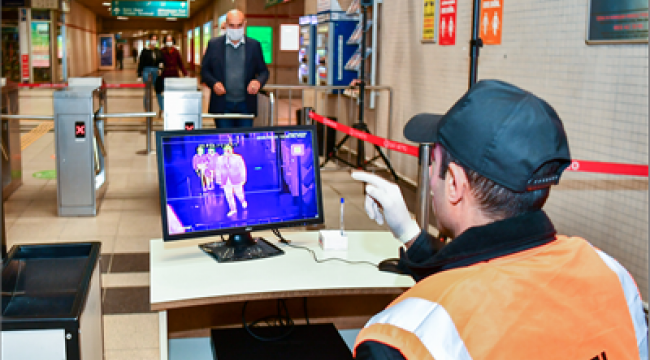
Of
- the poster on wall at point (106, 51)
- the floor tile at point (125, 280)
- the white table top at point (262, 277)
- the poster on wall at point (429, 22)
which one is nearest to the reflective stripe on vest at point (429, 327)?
the white table top at point (262, 277)

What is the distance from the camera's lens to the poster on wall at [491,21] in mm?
4953

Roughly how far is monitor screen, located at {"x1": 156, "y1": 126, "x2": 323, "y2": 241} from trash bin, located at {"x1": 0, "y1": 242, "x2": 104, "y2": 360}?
38 centimetres

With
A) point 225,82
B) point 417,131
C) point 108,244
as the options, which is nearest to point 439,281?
point 417,131

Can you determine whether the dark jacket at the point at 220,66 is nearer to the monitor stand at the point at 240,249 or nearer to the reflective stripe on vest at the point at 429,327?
the monitor stand at the point at 240,249

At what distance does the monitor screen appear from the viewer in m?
2.25

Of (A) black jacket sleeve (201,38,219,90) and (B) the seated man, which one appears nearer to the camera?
(B) the seated man

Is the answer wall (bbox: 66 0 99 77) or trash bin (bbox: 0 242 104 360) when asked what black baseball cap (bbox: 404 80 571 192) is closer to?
trash bin (bbox: 0 242 104 360)

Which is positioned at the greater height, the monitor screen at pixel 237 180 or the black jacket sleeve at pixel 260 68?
the black jacket sleeve at pixel 260 68

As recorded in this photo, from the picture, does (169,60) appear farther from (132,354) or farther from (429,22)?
(132,354)

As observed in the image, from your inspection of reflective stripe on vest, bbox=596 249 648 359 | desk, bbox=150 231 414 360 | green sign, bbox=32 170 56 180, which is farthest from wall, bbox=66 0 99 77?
reflective stripe on vest, bbox=596 249 648 359

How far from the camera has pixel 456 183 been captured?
43.5 inches


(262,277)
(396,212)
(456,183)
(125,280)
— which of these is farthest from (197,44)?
(456,183)

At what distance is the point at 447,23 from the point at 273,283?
4.45 m

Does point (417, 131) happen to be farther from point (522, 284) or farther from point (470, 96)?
point (522, 284)
